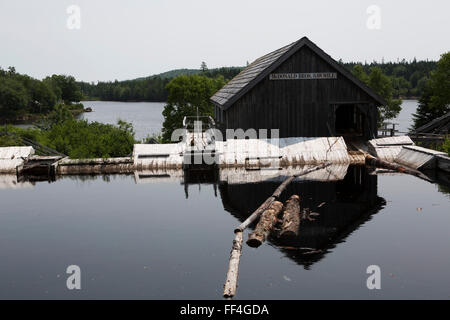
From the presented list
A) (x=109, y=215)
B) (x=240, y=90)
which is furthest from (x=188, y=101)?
(x=109, y=215)

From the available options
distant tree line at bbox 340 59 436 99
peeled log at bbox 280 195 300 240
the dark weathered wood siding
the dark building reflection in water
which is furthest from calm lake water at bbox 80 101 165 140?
distant tree line at bbox 340 59 436 99

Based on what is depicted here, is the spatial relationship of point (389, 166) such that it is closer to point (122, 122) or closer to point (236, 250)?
point (236, 250)

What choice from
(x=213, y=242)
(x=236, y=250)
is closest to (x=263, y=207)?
(x=213, y=242)

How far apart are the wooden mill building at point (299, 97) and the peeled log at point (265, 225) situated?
12.7 meters

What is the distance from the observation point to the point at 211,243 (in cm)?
1331

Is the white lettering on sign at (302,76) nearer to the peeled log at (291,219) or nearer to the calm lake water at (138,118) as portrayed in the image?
the peeled log at (291,219)

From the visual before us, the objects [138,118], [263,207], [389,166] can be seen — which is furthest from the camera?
[138,118]

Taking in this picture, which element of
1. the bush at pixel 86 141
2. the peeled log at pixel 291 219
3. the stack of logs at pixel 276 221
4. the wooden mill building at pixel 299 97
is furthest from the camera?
the bush at pixel 86 141

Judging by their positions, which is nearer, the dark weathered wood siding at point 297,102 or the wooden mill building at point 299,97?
the wooden mill building at point 299,97

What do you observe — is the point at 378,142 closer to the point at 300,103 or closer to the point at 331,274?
the point at 300,103

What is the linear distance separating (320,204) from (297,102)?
12470 millimetres

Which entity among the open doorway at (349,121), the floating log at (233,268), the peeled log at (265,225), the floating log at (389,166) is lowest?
the floating log at (233,268)

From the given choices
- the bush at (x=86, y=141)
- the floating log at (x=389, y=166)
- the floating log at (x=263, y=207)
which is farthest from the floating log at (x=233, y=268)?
the bush at (x=86, y=141)

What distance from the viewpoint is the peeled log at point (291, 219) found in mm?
13703
